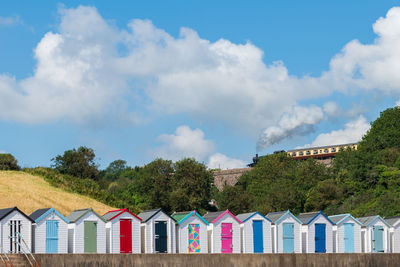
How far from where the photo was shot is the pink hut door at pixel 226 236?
147 feet

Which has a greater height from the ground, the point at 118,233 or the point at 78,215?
the point at 78,215

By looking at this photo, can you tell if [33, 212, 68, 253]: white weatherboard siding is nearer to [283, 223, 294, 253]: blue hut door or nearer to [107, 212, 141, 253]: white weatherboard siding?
[107, 212, 141, 253]: white weatherboard siding

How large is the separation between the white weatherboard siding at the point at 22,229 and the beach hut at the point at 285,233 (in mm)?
16840

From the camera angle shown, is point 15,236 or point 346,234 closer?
point 15,236

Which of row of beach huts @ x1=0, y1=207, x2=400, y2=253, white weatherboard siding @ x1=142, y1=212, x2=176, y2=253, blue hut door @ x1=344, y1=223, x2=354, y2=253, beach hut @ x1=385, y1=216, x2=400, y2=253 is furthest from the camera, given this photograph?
beach hut @ x1=385, y1=216, x2=400, y2=253

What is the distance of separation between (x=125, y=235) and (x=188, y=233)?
439cm

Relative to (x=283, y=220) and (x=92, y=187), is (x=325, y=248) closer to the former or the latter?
(x=283, y=220)

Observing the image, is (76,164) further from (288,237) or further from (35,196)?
(288,237)

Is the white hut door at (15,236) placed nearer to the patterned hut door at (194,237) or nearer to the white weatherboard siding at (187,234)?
the white weatherboard siding at (187,234)

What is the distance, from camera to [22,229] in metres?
38.7

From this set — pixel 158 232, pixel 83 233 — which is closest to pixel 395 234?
pixel 158 232

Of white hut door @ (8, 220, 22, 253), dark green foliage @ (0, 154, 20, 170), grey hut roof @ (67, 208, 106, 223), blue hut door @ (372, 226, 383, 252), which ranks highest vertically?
dark green foliage @ (0, 154, 20, 170)

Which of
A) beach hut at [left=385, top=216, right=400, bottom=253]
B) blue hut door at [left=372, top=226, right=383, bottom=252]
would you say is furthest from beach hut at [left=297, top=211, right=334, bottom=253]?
beach hut at [left=385, top=216, right=400, bottom=253]

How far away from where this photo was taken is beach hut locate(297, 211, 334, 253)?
46406 millimetres
